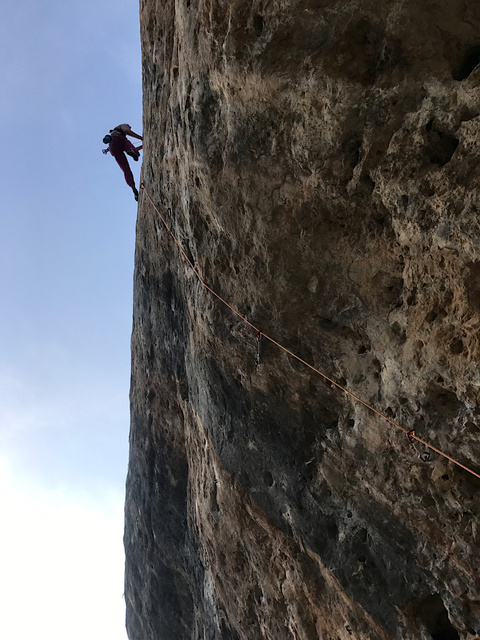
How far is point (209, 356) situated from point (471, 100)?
14.1 feet

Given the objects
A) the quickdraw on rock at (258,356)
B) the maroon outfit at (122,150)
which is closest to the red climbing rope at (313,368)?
the quickdraw on rock at (258,356)

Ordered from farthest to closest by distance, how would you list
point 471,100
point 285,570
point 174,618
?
point 174,618 < point 285,570 < point 471,100

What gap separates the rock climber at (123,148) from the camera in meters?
10.7

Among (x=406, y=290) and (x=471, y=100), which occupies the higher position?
(x=471, y=100)

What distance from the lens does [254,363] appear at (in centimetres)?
611

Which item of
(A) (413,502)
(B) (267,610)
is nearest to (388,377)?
(A) (413,502)

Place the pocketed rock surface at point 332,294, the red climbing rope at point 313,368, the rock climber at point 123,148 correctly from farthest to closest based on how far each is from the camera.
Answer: the rock climber at point 123,148 → the red climbing rope at point 313,368 → the pocketed rock surface at point 332,294

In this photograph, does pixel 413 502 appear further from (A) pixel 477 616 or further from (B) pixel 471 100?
(B) pixel 471 100

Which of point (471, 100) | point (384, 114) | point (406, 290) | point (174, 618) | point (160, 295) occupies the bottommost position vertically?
point (174, 618)

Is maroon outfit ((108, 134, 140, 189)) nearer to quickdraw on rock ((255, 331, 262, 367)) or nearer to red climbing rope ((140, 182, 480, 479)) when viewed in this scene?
red climbing rope ((140, 182, 480, 479))

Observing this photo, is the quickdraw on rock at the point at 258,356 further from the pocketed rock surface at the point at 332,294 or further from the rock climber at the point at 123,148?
the rock climber at the point at 123,148

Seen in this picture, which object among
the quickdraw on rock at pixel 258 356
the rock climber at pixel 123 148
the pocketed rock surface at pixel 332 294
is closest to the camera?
the pocketed rock surface at pixel 332 294

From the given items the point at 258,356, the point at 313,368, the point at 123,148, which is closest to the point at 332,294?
the point at 313,368

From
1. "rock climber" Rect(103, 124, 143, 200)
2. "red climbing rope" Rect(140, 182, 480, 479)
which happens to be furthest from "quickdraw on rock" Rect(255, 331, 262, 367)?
"rock climber" Rect(103, 124, 143, 200)
